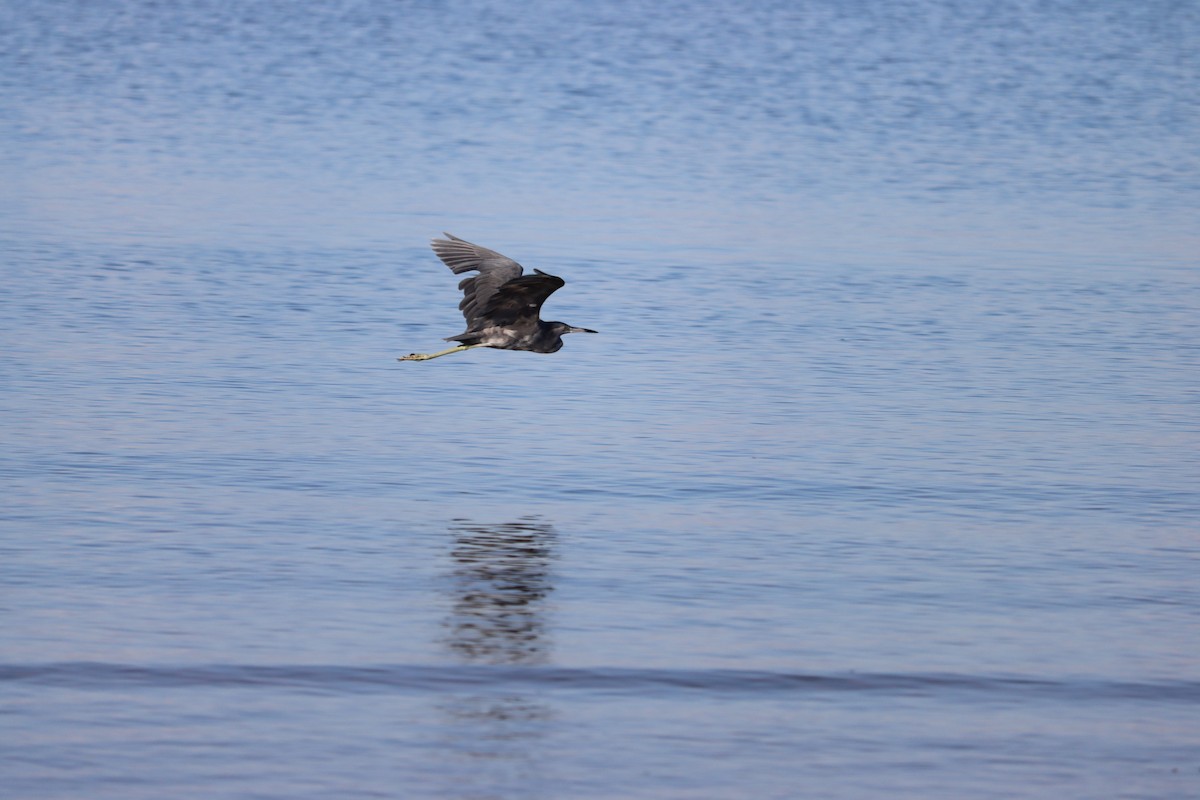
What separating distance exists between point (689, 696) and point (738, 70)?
99.4 ft

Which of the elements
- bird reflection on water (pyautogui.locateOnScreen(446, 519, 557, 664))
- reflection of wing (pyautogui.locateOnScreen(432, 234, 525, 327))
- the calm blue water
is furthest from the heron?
bird reflection on water (pyautogui.locateOnScreen(446, 519, 557, 664))

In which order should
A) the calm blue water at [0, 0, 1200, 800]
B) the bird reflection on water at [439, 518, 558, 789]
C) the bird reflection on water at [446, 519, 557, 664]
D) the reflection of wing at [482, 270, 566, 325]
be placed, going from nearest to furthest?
the bird reflection on water at [439, 518, 558, 789] → the calm blue water at [0, 0, 1200, 800] → the bird reflection on water at [446, 519, 557, 664] → the reflection of wing at [482, 270, 566, 325]

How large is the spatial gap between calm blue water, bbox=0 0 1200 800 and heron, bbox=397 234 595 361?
1.84 feet

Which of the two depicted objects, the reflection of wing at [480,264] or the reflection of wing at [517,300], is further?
the reflection of wing at [480,264]

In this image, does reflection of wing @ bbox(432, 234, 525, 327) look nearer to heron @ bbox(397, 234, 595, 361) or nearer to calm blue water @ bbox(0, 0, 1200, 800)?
heron @ bbox(397, 234, 595, 361)

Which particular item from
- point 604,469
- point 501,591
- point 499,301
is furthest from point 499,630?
point 499,301

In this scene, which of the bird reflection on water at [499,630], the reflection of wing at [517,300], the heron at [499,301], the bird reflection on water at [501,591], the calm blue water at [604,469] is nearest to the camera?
the bird reflection on water at [499,630]

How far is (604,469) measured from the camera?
1368 centimetres

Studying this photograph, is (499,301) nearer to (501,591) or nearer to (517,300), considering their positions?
(517,300)

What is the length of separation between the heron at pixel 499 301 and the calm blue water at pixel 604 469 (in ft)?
1.84

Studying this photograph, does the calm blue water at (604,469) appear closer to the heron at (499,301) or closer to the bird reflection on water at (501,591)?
the bird reflection on water at (501,591)

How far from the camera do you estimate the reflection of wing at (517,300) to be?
13742 mm

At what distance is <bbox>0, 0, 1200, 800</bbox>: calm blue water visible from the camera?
30.9ft

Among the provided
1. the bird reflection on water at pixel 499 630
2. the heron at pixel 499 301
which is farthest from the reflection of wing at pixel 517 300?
the bird reflection on water at pixel 499 630
